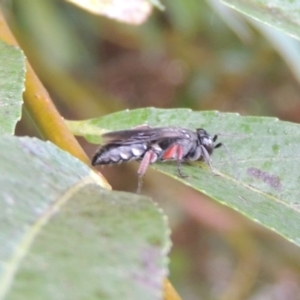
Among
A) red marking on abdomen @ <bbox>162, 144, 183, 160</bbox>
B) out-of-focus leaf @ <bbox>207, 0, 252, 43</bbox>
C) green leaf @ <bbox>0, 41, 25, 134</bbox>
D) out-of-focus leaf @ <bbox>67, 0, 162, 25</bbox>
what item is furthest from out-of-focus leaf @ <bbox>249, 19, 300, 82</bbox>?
green leaf @ <bbox>0, 41, 25, 134</bbox>

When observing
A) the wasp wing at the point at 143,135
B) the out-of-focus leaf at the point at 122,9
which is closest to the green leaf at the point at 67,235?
the wasp wing at the point at 143,135

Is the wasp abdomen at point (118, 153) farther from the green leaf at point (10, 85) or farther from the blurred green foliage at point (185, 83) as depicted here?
the blurred green foliage at point (185, 83)

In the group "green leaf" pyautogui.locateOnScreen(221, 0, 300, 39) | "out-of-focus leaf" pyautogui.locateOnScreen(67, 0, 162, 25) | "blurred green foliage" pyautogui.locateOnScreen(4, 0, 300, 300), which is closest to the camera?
"green leaf" pyautogui.locateOnScreen(221, 0, 300, 39)

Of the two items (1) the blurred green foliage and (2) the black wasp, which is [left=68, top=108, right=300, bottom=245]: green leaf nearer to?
(2) the black wasp

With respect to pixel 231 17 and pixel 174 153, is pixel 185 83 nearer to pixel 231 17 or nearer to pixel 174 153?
pixel 231 17

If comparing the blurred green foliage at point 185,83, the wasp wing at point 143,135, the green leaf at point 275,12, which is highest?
the green leaf at point 275,12

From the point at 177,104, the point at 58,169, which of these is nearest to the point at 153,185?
the point at 177,104

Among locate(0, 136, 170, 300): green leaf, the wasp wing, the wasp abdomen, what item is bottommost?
the wasp abdomen

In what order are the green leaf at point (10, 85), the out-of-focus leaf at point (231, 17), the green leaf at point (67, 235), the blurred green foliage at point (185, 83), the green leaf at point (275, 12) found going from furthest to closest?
the blurred green foliage at point (185, 83) < the out-of-focus leaf at point (231, 17) < the green leaf at point (275, 12) < the green leaf at point (10, 85) < the green leaf at point (67, 235)

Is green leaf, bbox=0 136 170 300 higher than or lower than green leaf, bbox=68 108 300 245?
higher
